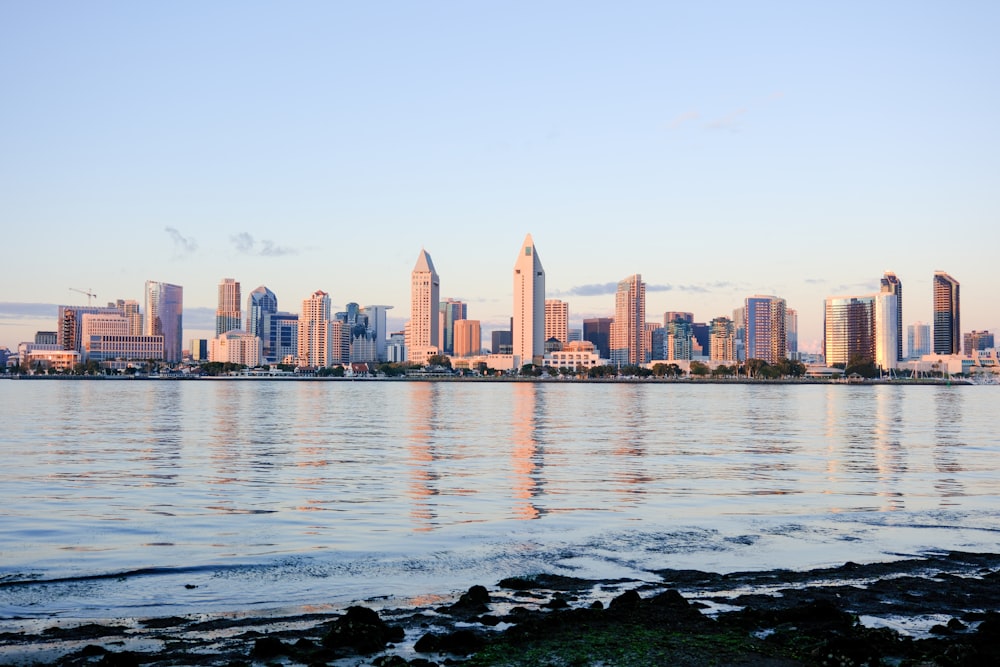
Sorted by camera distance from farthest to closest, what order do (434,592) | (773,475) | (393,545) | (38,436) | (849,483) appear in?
(38,436)
(773,475)
(849,483)
(393,545)
(434,592)

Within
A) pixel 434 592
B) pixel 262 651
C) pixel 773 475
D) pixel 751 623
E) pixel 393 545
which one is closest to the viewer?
pixel 262 651

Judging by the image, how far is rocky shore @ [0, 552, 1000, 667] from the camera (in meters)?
11.9

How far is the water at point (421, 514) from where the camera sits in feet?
56.9

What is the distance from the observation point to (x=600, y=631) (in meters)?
13.1

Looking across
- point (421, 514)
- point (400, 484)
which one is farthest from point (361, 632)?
point (400, 484)

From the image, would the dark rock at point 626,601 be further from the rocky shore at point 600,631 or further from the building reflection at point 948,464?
the building reflection at point 948,464

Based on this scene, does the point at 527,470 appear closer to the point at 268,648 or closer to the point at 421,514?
the point at 421,514

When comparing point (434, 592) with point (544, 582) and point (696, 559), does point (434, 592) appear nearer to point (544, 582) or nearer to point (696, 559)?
point (544, 582)

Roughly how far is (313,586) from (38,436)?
4648 centimetres

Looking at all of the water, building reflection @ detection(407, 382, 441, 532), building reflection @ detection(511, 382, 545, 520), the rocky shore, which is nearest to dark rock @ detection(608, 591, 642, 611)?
the rocky shore

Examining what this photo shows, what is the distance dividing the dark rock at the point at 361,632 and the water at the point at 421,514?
2091 mm

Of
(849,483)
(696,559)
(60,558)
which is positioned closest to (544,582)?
(696,559)

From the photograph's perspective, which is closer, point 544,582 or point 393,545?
point 544,582

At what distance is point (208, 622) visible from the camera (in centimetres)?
1401
